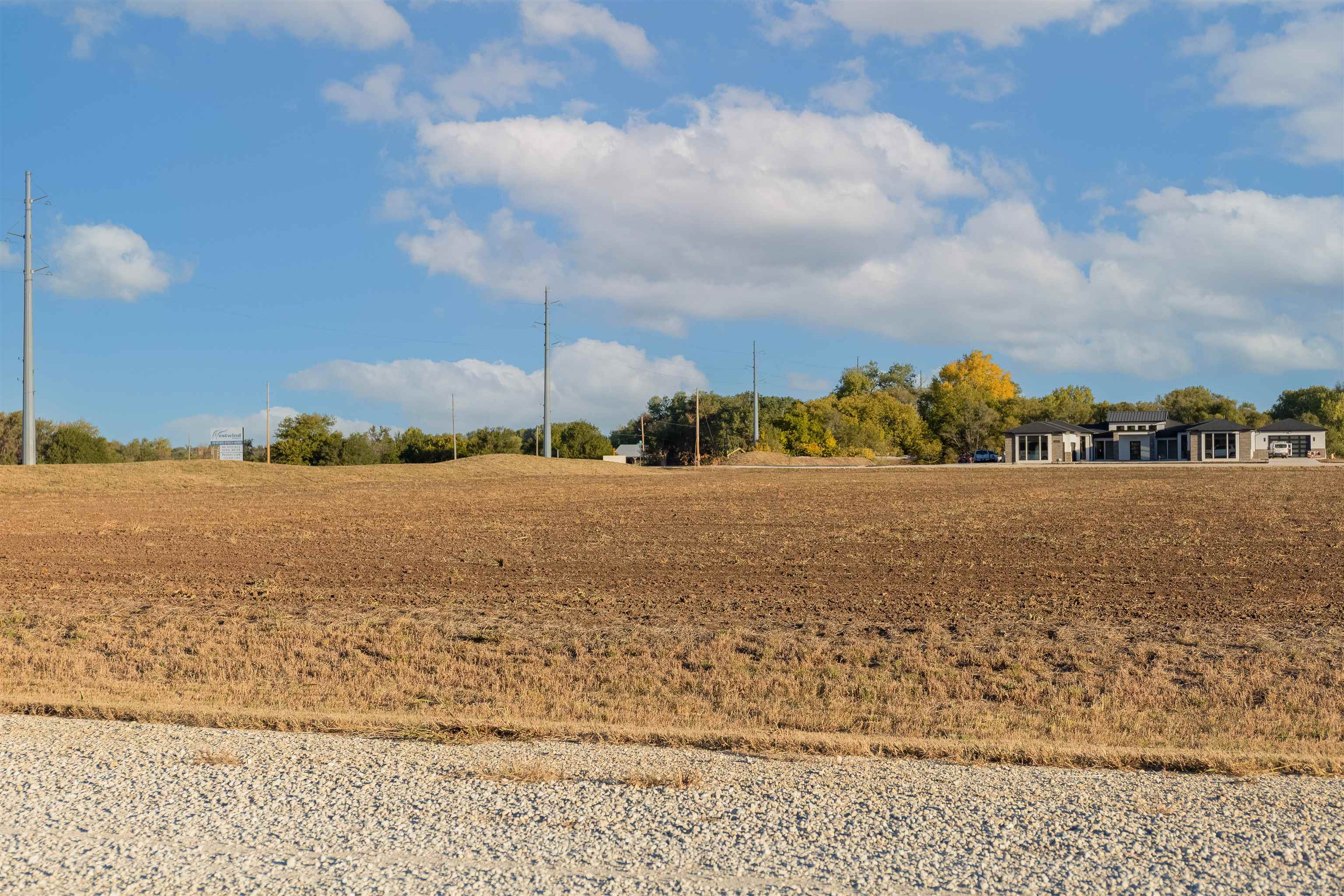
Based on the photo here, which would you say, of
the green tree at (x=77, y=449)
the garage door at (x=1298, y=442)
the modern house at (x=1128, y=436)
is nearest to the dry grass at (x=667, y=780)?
the green tree at (x=77, y=449)

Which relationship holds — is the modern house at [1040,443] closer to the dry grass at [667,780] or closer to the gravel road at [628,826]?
the gravel road at [628,826]

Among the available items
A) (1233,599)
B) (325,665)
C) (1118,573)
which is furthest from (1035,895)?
(1118,573)

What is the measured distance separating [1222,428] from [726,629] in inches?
3594

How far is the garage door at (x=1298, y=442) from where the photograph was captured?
96.0 metres

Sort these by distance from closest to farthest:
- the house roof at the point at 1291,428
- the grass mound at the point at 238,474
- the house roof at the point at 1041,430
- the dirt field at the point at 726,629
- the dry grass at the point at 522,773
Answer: the dry grass at the point at 522,773 < the dirt field at the point at 726,629 < the grass mound at the point at 238,474 < the house roof at the point at 1041,430 < the house roof at the point at 1291,428

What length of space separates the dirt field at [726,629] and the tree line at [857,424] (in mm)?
67195

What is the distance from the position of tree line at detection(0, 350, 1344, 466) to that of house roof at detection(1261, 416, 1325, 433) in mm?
6013

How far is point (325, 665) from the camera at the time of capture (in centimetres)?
1125

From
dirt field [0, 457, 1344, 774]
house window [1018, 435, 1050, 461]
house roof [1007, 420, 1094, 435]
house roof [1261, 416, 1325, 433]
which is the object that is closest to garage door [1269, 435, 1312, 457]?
house roof [1261, 416, 1325, 433]

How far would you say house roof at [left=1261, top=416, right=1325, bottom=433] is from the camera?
95000 millimetres

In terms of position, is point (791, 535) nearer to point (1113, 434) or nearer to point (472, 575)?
point (472, 575)

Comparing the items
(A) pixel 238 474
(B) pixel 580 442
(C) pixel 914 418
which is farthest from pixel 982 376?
(A) pixel 238 474

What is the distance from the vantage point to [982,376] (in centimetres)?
12825

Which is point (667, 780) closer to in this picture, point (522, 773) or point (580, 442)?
point (522, 773)
